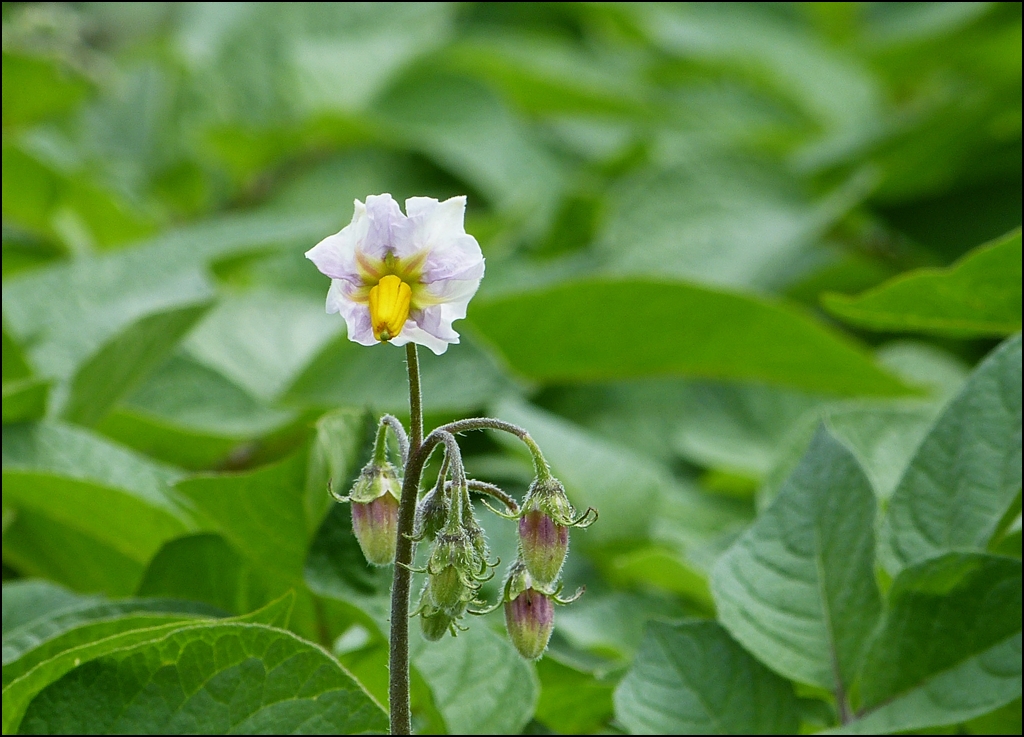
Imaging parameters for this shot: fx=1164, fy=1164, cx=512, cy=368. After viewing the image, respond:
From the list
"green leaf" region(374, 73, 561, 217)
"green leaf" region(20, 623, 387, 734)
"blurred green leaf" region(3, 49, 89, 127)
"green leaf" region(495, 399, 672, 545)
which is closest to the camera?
"green leaf" region(20, 623, 387, 734)

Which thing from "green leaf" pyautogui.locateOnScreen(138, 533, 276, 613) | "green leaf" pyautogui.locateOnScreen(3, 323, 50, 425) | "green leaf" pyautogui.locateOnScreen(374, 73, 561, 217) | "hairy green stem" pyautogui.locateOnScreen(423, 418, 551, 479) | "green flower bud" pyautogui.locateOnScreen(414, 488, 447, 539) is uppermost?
"green leaf" pyautogui.locateOnScreen(374, 73, 561, 217)

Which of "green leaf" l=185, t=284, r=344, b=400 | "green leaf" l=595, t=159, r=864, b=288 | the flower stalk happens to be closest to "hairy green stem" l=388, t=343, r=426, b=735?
the flower stalk

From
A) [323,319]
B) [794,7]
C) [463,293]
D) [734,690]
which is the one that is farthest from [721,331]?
[794,7]

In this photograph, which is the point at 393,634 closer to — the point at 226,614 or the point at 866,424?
the point at 226,614

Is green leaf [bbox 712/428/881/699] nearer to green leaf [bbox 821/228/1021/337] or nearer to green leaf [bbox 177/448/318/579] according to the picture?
green leaf [bbox 821/228/1021/337]

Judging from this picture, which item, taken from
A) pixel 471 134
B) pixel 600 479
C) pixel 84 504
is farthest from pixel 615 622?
pixel 471 134

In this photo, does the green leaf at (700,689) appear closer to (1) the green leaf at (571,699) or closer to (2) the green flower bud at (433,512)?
(1) the green leaf at (571,699)

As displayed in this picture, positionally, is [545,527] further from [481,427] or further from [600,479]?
[600,479]

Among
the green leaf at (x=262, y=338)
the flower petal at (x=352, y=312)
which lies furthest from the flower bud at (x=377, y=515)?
the green leaf at (x=262, y=338)
